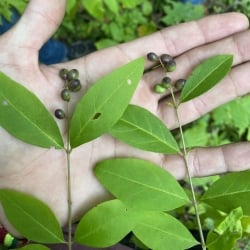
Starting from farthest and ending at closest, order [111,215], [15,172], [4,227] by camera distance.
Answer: [4,227] < [15,172] < [111,215]

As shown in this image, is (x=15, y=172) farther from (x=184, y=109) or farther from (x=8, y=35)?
(x=184, y=109)

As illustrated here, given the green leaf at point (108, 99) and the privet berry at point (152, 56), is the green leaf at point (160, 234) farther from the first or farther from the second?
the privet berry at point (152, 56)

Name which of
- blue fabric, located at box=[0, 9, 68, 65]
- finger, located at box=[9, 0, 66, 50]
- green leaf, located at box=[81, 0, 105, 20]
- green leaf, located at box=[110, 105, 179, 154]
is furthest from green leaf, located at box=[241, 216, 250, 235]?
blue fabric, located at box=[0, 9, 68, 65]

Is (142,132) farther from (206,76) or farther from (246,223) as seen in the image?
(246,223)

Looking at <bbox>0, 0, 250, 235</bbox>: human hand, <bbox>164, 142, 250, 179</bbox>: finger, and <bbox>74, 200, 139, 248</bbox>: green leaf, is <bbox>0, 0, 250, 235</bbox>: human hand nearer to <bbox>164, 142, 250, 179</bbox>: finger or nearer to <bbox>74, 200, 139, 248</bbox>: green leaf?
<bbox>164, 142, 250, 179</bbox>: finger

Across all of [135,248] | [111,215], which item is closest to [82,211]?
[111,215]

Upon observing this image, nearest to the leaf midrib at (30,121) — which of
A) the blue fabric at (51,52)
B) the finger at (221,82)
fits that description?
the finger at (221,82)
